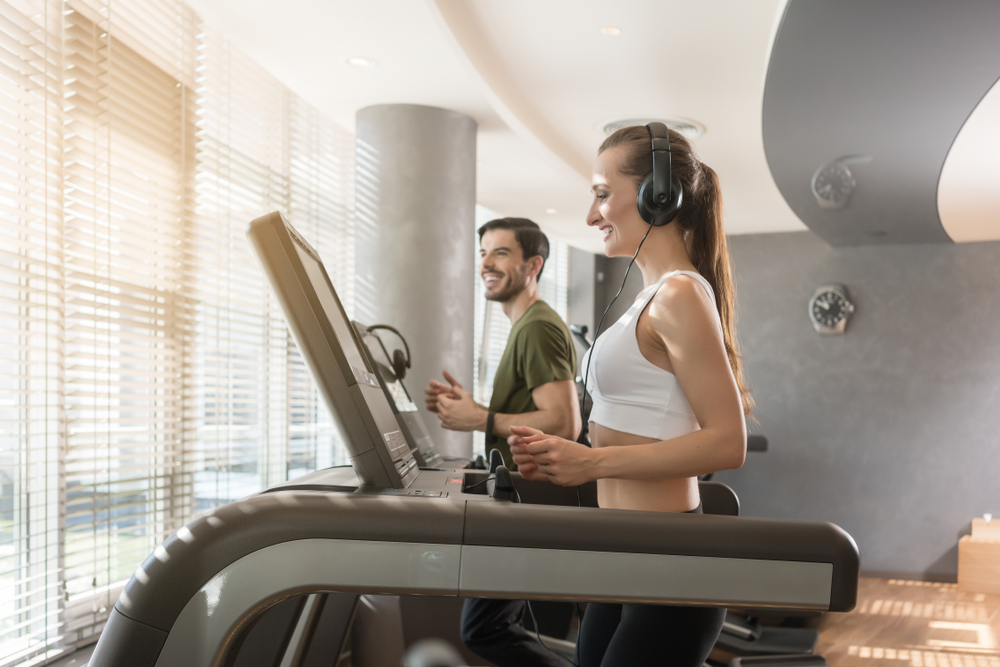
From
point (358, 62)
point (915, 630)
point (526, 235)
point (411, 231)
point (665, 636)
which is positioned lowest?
→ point (915, 630)

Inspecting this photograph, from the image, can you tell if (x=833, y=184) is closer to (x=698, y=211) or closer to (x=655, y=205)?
(x=698, y=211)

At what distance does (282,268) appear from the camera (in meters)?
0.90

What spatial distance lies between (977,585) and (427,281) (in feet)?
15.6

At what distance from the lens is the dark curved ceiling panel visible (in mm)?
2336

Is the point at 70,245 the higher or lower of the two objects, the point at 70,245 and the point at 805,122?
the lower

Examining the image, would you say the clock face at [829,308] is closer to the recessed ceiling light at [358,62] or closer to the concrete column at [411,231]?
the concrete column at [411,231]

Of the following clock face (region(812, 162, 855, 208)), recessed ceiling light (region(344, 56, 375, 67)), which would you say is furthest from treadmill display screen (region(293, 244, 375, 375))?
clock face (region(812, 162, 855, 208))

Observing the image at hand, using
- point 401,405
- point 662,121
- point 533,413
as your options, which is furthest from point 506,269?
point 662,121

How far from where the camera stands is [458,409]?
73.1 inches

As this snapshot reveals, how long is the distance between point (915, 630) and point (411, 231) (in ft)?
12.2

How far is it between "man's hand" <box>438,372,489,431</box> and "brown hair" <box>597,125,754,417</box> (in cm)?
78

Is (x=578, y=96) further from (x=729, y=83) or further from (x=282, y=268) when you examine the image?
(x=282, y=268)

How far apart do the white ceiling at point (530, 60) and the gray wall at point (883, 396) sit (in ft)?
7.94

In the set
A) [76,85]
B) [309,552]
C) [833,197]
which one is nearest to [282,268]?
[309,552]
